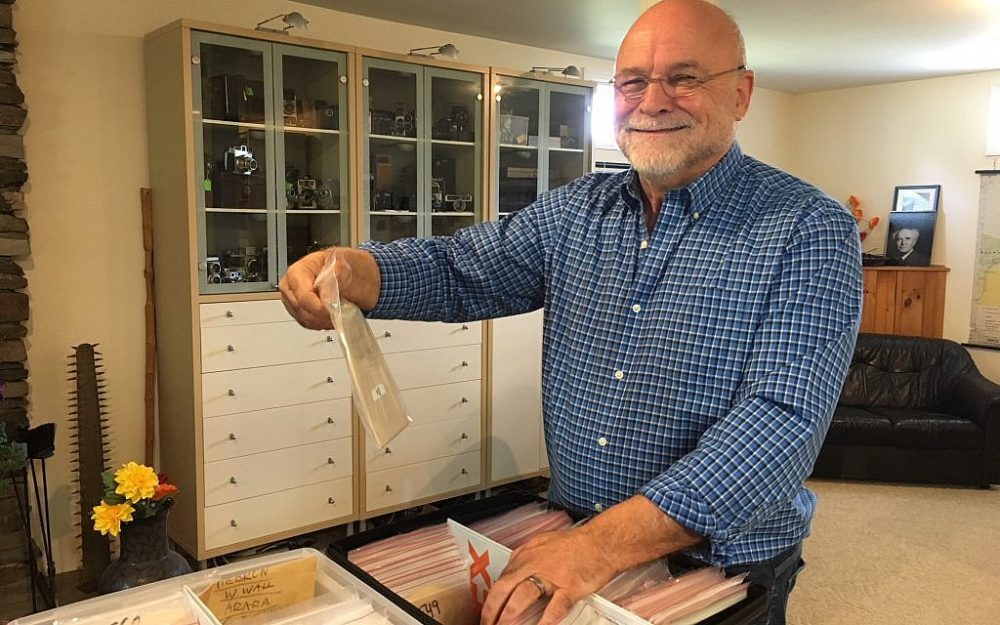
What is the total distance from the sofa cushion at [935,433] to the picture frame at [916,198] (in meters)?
1.70

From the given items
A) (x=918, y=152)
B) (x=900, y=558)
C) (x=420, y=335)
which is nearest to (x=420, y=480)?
(x=420, y=335)

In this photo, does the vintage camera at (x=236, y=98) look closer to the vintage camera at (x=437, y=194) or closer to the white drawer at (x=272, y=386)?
the vintage camera at (x=437, y=194)

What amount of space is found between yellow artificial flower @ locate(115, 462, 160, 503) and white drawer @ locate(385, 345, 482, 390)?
4.72ft

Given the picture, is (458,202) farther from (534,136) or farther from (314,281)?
(314,281)

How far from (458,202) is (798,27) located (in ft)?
6.29

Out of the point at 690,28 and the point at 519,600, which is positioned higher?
the point at 690,28

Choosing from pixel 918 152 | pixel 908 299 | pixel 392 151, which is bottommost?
pixel 908 299

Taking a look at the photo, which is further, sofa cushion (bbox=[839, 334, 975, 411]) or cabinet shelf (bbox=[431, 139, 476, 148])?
sofa cushion (bbox=[839, 334, 975, 411])

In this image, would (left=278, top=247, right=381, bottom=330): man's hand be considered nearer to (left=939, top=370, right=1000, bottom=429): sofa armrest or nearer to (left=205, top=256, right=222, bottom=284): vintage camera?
(left=205, top=256, right=222, bottom=284): vintage camera

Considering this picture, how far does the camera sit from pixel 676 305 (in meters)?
1.17

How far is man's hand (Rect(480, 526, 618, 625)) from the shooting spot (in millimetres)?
811

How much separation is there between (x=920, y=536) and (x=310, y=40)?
3728mm

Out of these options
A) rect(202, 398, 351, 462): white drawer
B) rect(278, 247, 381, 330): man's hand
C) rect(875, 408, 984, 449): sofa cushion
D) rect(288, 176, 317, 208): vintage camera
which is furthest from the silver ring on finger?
rect(875, 408, 984, 449): sofa cushion

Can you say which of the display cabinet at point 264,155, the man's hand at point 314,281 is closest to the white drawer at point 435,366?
the display cabinet at point 264,155
